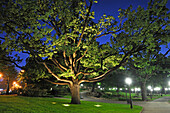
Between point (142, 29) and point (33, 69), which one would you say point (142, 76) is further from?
point (33, 69)

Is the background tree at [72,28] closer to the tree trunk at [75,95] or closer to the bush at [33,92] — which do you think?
the tree trunk at [75,95]

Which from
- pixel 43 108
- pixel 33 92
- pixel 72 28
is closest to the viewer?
pixel 43 108

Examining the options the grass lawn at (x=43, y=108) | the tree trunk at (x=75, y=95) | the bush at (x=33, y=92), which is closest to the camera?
the grass lawn at (x=43, y=108)

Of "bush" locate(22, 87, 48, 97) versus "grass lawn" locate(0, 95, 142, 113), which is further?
"bush" locate(22, 87, 48, 97)

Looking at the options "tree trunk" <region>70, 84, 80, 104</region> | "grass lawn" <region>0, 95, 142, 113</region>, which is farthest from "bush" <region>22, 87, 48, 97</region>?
"tree trunk" <region>70, 84, 80, 104</region>

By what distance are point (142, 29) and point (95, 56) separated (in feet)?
19.8

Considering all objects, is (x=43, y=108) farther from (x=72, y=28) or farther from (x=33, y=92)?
(x=33, y=92)

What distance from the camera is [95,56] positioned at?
1733cm

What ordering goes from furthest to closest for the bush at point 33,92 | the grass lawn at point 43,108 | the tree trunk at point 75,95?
1. the bush at point 33,92
2. the tree trunk at point 75,95
3. the grass lawn at point 43,108

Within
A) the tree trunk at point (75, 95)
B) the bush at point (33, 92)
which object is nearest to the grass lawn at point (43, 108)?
the tree trunk at point (75, 95)

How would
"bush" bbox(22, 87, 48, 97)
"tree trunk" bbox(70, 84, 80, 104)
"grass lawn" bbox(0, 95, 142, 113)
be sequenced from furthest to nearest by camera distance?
1. "bush" bbox(22, 87, 48, 97)
2. "tree trunk" bbox(70, 84, 80, 104)
3. "grass lawn" bbox(0, 95, 142, 113)

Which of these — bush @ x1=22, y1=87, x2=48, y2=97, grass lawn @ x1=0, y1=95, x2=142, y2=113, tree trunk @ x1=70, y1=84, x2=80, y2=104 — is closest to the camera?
grass lawn @ x1=0, y1=95, x2=142, y2=113

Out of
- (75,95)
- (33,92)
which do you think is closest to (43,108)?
(75,95)

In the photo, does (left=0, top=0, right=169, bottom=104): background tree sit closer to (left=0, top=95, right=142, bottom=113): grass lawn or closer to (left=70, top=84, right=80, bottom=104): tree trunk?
(left=70, top=84, right=80, bottom=104): tree trunk
